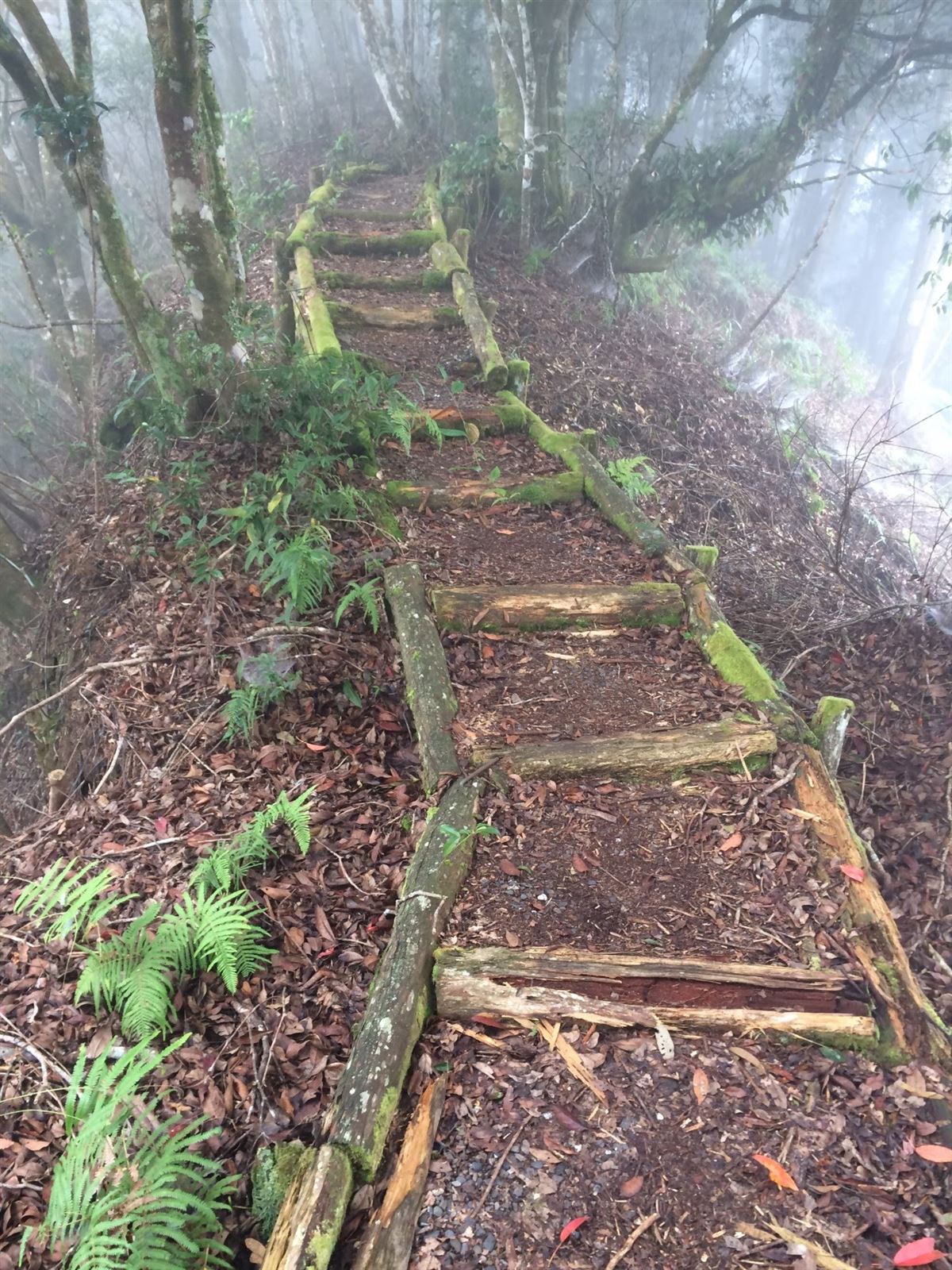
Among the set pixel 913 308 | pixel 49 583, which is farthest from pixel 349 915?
pixel 913 308

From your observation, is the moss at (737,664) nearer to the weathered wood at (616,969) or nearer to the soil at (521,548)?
the soil at (521,548)

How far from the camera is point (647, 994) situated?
2.71m

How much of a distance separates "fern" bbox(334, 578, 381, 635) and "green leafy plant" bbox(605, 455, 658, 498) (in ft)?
11.1

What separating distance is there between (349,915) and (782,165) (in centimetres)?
1280

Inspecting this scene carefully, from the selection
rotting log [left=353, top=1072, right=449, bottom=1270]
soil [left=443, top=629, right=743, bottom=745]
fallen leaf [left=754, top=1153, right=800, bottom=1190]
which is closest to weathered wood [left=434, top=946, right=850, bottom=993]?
rotting log [left=353, top=1072, right=449, bottom=1270]

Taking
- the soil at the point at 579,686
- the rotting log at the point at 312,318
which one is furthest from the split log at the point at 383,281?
the soil at the point at 579,686

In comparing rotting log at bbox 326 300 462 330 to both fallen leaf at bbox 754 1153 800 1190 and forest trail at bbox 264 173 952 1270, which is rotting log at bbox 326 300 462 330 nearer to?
forest trail at bbox 264 173 952 1270

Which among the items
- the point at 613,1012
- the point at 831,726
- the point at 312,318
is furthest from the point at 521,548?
the point at 312,318

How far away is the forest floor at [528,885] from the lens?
7.25 ft

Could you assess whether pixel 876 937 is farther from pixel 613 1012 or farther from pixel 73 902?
pixel 73 902

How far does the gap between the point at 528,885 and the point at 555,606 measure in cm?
199

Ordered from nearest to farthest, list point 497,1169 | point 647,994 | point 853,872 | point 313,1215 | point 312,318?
point 313,1215
point 497,1169
point 647,994
point 853,872
point 312,318

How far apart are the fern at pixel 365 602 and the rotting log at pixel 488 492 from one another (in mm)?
1297

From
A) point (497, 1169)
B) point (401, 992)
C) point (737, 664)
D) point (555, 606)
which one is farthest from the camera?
point (555, 606)
